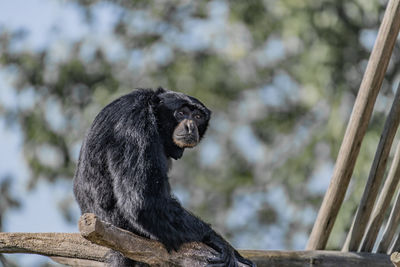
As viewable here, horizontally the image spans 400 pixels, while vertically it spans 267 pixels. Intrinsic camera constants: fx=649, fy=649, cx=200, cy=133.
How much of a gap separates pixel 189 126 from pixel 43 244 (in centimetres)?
162

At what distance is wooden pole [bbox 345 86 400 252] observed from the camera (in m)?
5.90

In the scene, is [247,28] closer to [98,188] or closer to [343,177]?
[343,177]

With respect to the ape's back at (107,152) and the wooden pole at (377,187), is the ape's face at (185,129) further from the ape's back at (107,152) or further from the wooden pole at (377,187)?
the wooden pole at (377,187)

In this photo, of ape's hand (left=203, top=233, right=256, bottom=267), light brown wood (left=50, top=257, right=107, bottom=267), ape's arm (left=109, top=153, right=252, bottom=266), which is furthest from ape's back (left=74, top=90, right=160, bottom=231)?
light brown wood (left=50, top=257, right=107, bottom=267)

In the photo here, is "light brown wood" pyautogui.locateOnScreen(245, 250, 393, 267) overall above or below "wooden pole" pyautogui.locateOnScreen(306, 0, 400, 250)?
below

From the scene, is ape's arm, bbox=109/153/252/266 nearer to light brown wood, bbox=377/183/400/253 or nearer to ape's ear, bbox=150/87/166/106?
ape's ear, bbox=150/87/166/106

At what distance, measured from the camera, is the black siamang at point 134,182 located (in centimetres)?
493

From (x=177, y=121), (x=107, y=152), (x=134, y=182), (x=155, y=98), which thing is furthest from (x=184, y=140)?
(x=134, y=182)

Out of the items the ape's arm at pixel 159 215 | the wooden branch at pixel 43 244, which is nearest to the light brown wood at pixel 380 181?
the ape's arm at pixel 159 215

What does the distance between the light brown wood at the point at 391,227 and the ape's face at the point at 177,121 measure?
188 centimetres

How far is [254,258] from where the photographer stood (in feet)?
18.9

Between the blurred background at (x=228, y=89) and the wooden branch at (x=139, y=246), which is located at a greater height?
the blurred background at (x=228, y=89)

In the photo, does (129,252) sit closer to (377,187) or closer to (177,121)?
(177,121)

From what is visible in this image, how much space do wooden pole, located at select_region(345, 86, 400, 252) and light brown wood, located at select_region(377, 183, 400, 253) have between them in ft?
0.29
